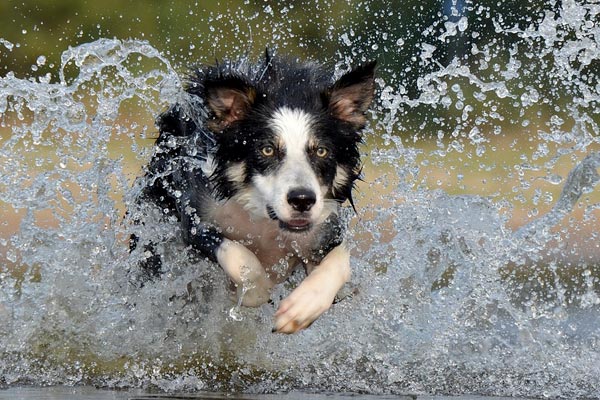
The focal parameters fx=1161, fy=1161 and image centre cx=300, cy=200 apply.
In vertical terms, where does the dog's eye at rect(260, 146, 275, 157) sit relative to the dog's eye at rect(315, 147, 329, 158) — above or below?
below

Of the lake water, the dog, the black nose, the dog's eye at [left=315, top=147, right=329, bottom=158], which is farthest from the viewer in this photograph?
the dog's eye at [left=315, top=147, right=329, bottom=158]

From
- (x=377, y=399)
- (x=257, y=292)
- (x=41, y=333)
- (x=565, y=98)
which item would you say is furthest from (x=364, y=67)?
(x=565, y=98)

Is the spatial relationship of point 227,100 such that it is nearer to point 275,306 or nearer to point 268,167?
point 268,167

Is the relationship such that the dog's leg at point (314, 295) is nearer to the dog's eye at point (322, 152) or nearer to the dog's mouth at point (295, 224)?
the dog's mouth at point (295, 224)

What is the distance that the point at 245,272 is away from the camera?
5.43 meters

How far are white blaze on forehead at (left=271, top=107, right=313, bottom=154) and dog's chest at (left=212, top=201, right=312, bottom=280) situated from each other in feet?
1.53

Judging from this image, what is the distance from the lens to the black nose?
5.18 metres

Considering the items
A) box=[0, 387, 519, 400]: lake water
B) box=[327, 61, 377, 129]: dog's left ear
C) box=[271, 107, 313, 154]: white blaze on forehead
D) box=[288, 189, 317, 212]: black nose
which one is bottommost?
box=[0, 387, 519, 400]: lake water

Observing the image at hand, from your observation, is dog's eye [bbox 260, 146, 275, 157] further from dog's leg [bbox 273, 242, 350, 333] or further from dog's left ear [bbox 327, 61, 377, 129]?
dog's leg [bbox 273, 242, 350, 333]

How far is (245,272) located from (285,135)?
67 centimetres

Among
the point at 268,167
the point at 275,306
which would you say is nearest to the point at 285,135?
the point at 268,167

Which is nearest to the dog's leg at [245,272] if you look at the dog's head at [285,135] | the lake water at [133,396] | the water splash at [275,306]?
the dog's head at [285,135]

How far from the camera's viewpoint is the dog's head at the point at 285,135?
17.6 feet

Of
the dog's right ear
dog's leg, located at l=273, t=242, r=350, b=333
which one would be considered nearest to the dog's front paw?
dog's leg, located at l=273, t=242, r=350, b=333
